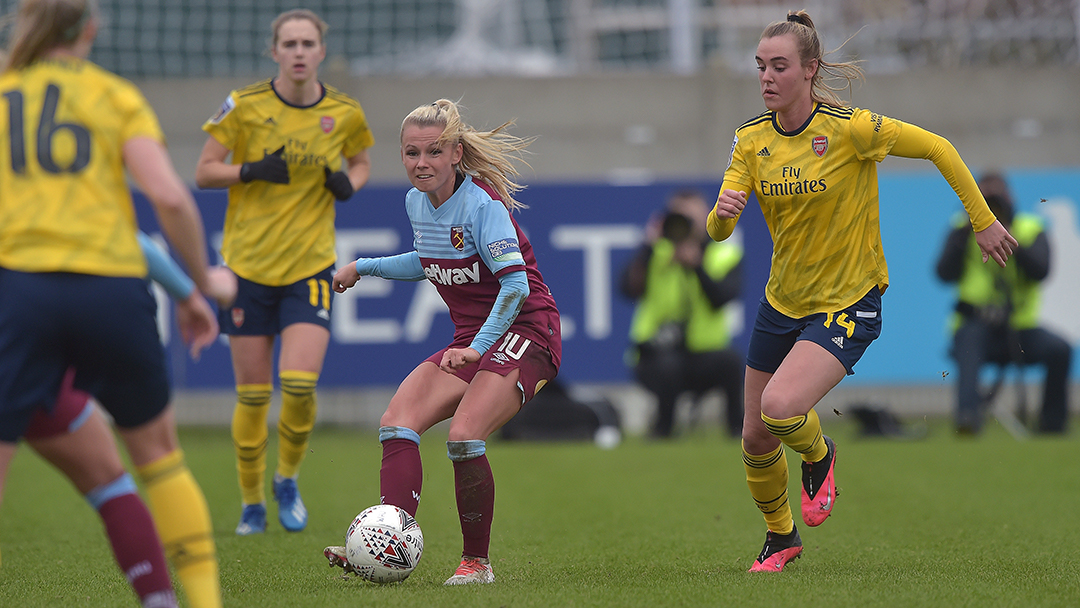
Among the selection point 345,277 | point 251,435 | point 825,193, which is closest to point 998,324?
point 825,193

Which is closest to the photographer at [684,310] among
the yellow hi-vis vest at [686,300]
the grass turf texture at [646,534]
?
the yellow hi-vis vest at [686,300]

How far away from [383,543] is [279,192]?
2383 millimetres

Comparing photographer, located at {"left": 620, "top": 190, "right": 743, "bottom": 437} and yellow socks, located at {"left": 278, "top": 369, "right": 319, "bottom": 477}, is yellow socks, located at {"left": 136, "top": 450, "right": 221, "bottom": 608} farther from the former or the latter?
photographer, located at {"left": 620, "top": 190, "right": 743, "bottom": 437}

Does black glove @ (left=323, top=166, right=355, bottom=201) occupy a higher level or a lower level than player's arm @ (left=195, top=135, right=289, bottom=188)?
lower

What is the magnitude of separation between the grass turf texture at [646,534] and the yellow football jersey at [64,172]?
161 cm

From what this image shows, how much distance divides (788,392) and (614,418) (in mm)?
6100

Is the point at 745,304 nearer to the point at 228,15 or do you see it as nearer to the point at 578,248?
the point at 578,248

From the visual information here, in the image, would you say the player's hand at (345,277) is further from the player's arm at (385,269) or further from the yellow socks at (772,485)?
the yellow socks at (772,485)

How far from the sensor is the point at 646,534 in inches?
233

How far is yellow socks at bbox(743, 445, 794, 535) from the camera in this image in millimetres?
4852

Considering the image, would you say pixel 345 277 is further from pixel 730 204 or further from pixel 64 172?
pixel 64 172

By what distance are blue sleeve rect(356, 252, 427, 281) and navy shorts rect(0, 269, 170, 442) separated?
5.41 feet

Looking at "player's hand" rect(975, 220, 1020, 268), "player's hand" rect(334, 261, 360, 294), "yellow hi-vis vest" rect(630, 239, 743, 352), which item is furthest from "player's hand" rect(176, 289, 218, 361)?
"yellow hi-vis vest" rect(630, 239, 743, 352)

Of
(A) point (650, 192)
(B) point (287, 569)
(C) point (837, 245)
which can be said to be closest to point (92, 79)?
(B) point (287, 569)
